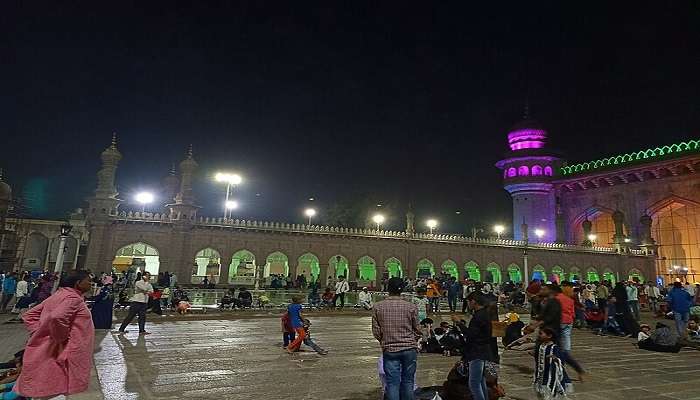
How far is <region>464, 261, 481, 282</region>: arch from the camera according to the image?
34900 mm

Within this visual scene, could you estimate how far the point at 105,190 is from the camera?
75.6ft

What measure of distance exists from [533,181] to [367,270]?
33443 millimetres

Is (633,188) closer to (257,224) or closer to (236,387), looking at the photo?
(257,224)

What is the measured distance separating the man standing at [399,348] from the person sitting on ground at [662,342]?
10121 mm

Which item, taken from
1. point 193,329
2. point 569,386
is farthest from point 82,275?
point 193,329

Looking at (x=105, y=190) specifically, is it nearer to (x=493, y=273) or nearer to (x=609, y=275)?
(x=493, y=273)

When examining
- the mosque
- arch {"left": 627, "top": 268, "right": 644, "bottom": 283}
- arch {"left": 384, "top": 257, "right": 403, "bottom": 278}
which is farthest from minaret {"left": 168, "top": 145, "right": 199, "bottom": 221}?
arch {"left": 627, "top": 268, "right": 644, "bottom": 283}

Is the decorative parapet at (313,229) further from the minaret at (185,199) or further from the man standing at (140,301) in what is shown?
the man standing at (140,301)

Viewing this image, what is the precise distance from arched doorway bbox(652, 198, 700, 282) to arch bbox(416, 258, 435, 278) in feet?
97.1

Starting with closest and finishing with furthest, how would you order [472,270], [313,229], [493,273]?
[313,229]
[472,270]
[493,273]

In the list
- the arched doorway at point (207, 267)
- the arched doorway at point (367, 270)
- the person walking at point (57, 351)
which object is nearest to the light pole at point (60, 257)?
the person walking at point (57, 351)

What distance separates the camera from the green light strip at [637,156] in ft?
151

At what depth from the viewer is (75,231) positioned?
34094 millimetres

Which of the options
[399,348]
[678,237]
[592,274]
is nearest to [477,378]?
[399,348]
